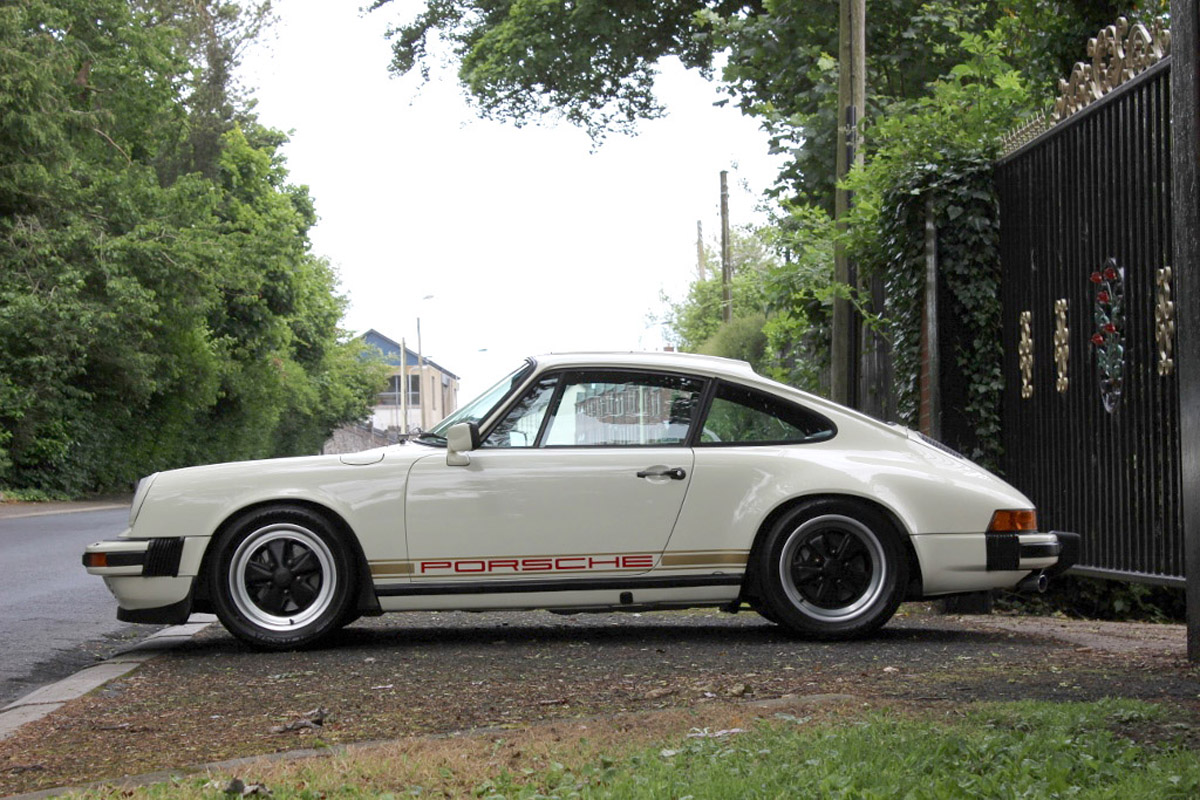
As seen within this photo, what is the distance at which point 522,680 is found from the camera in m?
6.17

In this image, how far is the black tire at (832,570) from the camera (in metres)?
7.30

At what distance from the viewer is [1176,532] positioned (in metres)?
7.24

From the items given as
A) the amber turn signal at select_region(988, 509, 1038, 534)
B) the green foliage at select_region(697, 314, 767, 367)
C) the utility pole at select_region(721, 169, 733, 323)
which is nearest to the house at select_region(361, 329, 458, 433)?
the utility pole at select_region(721, 169, 733, 323)

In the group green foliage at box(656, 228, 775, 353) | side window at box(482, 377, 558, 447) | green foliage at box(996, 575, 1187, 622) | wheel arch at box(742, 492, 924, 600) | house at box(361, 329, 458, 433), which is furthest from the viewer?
house at box(361, 329, 458, 433)

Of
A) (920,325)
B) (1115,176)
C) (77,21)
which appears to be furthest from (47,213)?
(1115,176)

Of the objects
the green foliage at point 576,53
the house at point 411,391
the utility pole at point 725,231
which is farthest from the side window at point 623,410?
the house at point 411,391

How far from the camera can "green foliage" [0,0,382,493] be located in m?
31.8

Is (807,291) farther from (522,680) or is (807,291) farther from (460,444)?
(522,680)

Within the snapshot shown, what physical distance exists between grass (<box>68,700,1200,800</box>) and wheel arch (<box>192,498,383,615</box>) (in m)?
2.67

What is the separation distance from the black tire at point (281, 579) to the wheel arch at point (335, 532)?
0.03 metres

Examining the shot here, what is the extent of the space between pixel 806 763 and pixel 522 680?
2.34m

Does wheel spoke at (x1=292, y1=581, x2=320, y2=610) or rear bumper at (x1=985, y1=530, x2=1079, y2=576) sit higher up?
rear bumper at (x1=985, y1=530, x2=1079, y2=576)

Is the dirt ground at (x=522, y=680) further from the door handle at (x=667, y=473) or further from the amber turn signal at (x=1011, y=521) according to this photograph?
the door handle at (x=667, y=473)

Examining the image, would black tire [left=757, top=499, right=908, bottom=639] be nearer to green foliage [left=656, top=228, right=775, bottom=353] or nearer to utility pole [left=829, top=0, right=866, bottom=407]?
utility pole [left=829, top=0, right=866, bottom=407]
